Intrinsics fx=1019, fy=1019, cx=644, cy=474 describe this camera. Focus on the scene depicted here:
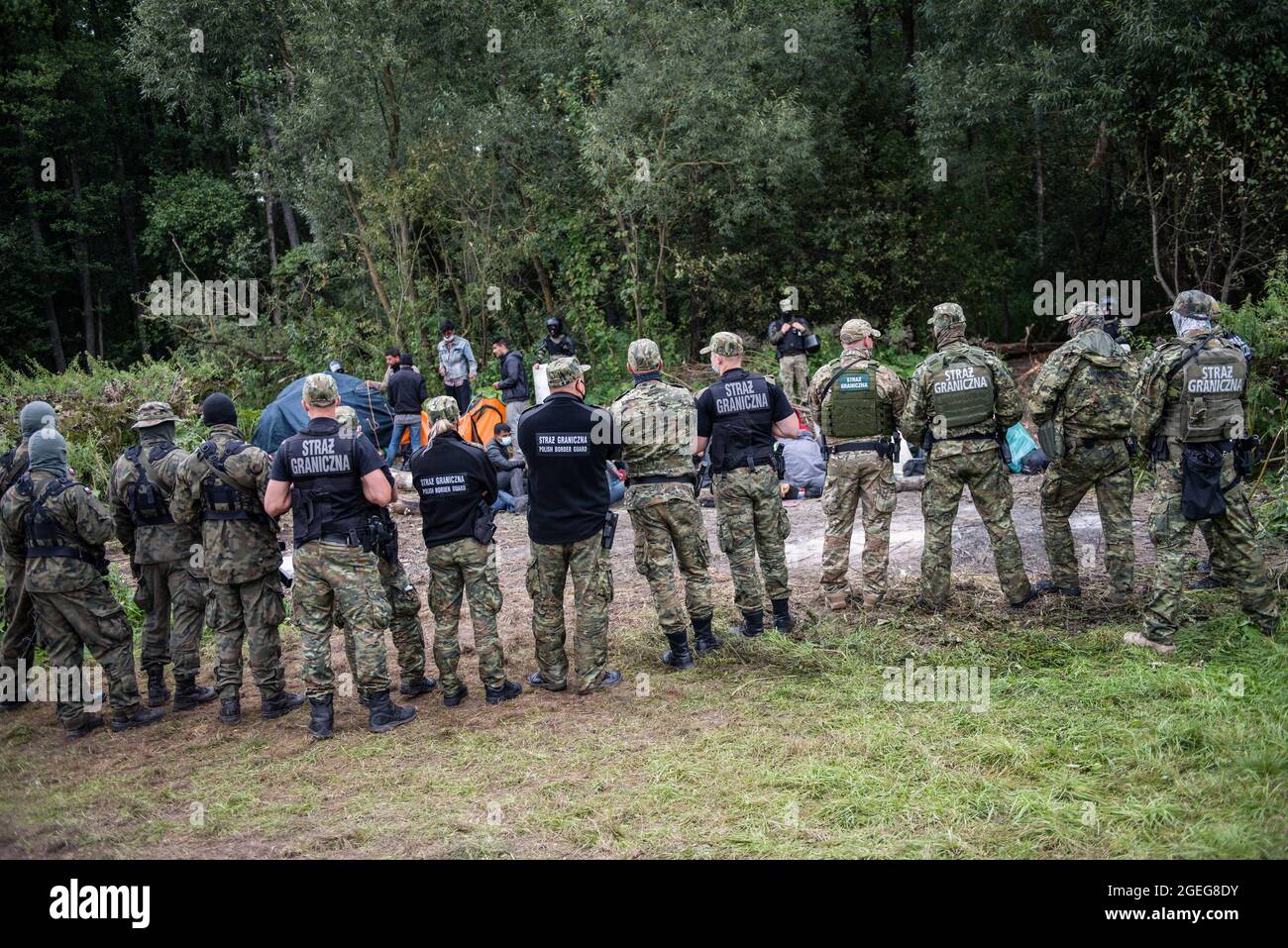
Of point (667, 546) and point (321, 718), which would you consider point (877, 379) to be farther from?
point (321, 718)

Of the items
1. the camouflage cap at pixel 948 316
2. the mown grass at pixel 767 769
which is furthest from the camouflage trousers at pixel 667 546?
the camouflage cap at pixel 948 316

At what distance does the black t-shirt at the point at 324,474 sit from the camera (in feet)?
19.2

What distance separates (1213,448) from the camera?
20.0 ft

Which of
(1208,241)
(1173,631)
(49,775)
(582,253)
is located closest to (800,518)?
(1173,631)

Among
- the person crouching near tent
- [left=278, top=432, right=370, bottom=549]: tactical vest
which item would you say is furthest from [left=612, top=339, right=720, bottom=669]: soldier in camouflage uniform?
[left=278, top=432, right=370, bottom=549]: tactical vest

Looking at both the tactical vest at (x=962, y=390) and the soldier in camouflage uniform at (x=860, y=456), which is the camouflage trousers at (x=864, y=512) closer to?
the soldier in camouflage uniform at (x=860, y=456)

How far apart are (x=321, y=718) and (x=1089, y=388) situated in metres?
5.47

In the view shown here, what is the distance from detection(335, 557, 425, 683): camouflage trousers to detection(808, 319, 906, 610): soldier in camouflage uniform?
9.69ft

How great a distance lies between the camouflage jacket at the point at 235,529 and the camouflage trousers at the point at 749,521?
9.63 ft

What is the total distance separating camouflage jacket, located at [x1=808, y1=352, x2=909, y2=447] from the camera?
7375 millimetres

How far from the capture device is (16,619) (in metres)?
6.88

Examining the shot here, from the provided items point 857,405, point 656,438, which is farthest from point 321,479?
point 857,405

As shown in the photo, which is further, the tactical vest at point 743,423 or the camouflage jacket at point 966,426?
the camouflage jacket at point 966,426

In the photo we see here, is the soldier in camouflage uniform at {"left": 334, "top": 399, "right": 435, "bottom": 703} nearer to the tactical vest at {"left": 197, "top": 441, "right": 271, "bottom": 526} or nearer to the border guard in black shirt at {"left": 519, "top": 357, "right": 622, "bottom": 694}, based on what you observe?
the border guard in black shirt at {"left": 519, "top": 357, "right": 622, "bottom": 694}
